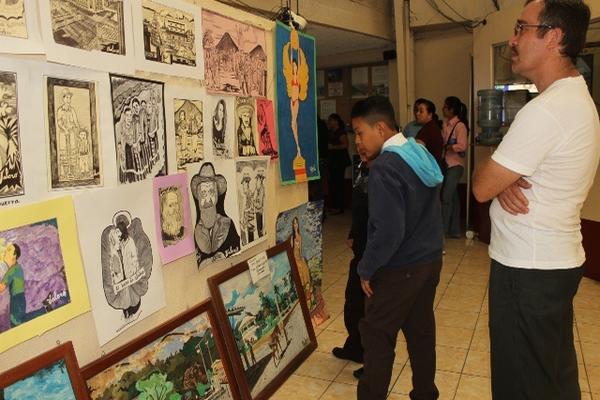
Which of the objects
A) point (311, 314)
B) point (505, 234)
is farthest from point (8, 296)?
point (311, 314)

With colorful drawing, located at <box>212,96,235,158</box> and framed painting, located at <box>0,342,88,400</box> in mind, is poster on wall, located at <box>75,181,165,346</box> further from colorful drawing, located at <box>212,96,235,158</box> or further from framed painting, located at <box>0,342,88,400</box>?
colorful drawing, located at <box>212,96,235,158</box>

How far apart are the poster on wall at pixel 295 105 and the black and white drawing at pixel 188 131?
2.25ft

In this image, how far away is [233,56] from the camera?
2.21 m

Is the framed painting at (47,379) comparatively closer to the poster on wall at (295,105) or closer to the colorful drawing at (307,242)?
the colorful drawing at (307,242)

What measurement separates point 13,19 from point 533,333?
1.67 meters

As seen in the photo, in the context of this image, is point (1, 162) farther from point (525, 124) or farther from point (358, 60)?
point (358, 60)

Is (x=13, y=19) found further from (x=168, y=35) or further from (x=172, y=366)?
(x=172, y=366)

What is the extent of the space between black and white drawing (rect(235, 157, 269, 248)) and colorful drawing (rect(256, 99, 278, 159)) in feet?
0.20

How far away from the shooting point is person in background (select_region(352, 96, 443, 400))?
1.88 meters

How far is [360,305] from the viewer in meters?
2.67

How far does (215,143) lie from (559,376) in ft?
4.85

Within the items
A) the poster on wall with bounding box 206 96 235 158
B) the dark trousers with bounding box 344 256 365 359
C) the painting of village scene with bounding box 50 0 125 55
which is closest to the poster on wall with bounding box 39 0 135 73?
the painting of village scene with bounding box 50 0 125 55

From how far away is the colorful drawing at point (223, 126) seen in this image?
6.90ft

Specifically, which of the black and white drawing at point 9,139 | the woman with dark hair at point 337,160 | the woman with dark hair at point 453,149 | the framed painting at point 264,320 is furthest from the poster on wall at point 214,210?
the woman with dark hair at point 337,160
